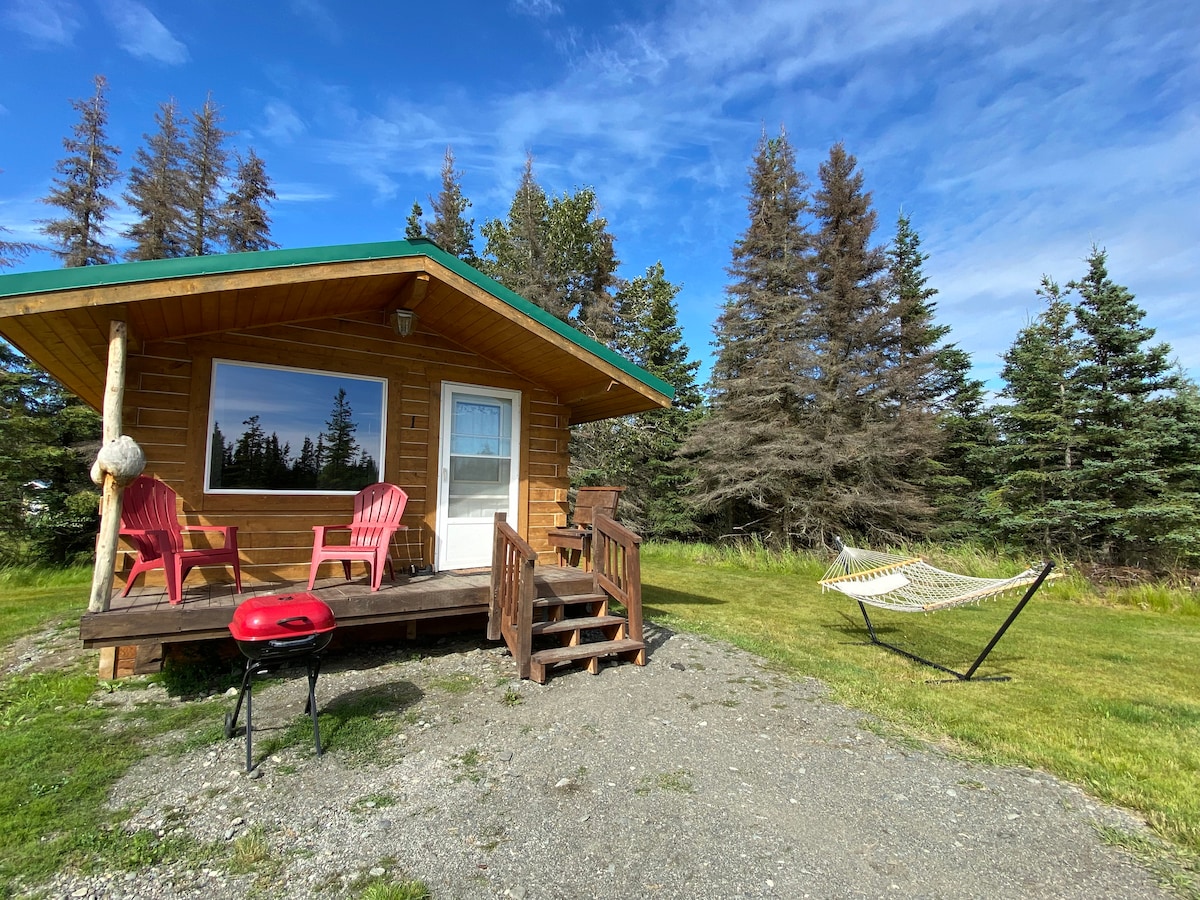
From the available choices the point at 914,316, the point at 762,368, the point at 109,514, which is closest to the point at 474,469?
the point at 109,514

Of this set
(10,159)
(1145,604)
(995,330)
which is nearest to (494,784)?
(1145,604)

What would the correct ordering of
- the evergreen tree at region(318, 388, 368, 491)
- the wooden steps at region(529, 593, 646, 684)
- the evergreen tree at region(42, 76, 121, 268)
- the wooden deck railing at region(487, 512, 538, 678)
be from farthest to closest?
the evergreen tree at region(42, 76, 121, 268) < the evergreen tree at region(318, 388, 368, 491) < the wooden steps at region(529, 593, 646, 684) < the wooden deck railing at region(487, 512, 538, 678)

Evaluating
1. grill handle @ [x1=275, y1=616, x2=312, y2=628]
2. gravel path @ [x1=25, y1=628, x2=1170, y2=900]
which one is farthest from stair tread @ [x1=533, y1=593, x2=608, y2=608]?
grill handle @ [x1=275, y1=616, x2=312, y2=628]

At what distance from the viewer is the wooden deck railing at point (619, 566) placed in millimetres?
4281

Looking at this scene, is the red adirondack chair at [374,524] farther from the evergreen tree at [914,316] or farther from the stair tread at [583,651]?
the evergreen tree at [914,316]

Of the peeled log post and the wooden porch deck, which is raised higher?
the peeled log post

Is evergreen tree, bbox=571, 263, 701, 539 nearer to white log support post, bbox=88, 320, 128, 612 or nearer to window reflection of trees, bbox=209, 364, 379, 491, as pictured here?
window reflection of trees, bbox=209, 364, 379, 491

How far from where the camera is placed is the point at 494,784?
8.35 feet

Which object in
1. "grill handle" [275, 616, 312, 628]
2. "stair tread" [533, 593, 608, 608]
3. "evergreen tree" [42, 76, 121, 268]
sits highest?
"evergreen tree" [42, 76, 121, 268]

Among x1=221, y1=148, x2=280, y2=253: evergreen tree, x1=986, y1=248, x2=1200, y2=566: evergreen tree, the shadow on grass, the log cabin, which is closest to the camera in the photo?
the log cabin

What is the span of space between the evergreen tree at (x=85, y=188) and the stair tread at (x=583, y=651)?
1704cm

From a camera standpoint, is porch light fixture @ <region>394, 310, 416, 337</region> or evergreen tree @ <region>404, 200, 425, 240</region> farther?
evergreen tree @ <region>404, 200, 425, 240</region>

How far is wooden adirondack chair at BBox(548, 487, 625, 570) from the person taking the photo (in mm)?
4973

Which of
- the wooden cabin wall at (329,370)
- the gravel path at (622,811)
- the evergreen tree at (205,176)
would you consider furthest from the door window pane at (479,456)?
the evergreen tree at (205,176)
